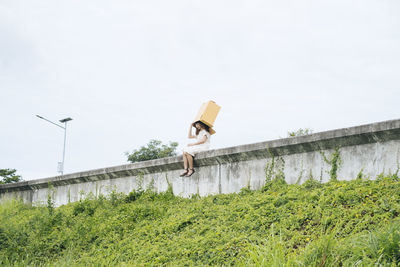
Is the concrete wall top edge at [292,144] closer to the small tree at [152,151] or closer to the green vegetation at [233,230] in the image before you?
the green vegetation at [233,230]

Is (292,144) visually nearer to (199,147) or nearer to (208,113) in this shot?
(199,147)

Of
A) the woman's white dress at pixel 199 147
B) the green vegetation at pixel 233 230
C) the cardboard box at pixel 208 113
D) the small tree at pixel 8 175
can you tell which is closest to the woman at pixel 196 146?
the woman's white dress at pixel 199 147

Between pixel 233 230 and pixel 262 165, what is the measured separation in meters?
2.12

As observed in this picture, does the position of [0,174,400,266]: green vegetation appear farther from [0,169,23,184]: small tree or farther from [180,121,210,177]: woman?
[0,169,23,184]: small tree

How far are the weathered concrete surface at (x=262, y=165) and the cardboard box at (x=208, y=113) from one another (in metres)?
0.81

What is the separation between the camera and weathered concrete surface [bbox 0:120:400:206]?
6469 mm

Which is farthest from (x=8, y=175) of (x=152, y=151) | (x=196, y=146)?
(x=196, y=146)

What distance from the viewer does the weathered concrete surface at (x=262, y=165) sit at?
647cm

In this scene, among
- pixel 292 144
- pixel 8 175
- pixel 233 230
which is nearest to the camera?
pixel 233 230

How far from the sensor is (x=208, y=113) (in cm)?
925

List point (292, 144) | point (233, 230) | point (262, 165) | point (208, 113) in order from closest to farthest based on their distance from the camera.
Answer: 1. point (233, 230)
2. point (292, 144)
3. point (262, 165)
4. point (208, 113)

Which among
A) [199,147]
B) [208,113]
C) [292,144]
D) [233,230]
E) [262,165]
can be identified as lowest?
[233,230]

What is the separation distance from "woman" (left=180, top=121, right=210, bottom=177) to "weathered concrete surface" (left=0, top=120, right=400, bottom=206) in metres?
0.15

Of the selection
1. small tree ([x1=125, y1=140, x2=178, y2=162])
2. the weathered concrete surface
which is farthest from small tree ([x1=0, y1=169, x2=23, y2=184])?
the weathered concrete surface
